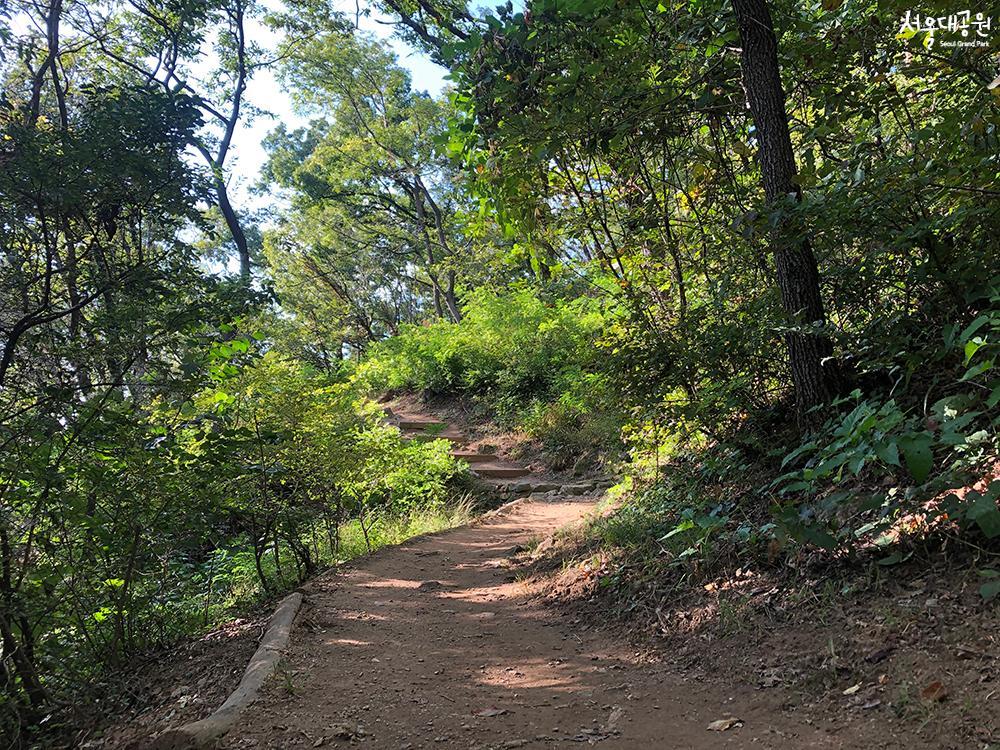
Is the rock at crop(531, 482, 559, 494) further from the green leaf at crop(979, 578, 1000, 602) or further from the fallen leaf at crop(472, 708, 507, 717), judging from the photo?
the green leaf at crop(979, 578, 1000, 602)

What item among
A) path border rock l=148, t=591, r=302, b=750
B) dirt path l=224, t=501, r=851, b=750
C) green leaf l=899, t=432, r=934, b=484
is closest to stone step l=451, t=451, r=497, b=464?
dirt path l=224, t=501, r=851, b=750

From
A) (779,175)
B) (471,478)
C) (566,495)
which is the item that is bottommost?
(566,495)

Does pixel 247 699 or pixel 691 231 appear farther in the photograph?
pixel 691 231

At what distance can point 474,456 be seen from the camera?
40.5 feet

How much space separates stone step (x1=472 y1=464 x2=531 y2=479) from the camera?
11383mm

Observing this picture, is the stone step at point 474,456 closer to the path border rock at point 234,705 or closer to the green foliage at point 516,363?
the green foliage at point 516,363

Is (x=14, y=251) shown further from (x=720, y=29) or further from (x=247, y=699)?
(x=720, y=29)

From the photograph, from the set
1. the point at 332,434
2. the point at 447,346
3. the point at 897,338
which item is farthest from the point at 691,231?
the point at 447,346

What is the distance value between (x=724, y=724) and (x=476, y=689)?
56.2 inches

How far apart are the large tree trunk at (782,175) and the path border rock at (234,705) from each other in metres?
3.77

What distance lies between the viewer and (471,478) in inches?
431

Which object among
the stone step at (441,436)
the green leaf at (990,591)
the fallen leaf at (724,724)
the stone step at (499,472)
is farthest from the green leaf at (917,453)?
the stone step at (441,436)

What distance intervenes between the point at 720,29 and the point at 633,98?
0.75 metres

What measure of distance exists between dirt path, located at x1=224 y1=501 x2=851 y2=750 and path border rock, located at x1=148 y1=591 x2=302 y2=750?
0.07m
